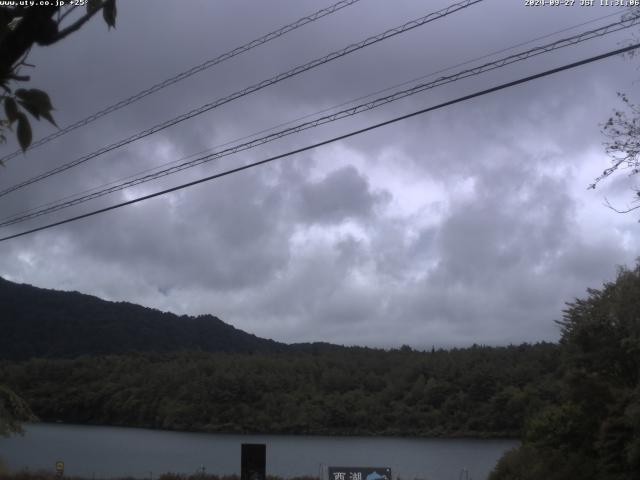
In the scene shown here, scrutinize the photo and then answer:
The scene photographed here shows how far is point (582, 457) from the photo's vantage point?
2344 centimetres

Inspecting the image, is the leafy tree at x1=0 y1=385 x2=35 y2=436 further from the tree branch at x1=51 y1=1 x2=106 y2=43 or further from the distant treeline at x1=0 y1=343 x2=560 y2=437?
the distant treeline at x1=0 y1=343 x2=560 y2=437

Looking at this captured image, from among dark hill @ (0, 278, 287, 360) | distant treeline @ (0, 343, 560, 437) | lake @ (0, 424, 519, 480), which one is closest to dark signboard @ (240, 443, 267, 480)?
lake @ (0, 424, 519, 480)

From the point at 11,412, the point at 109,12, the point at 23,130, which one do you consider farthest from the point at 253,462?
the point at 109,12

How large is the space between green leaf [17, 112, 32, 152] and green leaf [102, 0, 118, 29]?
0.60 meters

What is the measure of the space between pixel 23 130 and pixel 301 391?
82.0 meters

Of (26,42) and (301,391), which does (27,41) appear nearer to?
(26,42)

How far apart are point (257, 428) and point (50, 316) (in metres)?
28.6

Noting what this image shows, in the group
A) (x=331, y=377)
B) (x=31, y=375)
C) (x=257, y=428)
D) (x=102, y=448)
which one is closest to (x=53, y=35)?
(x=102, y=448)

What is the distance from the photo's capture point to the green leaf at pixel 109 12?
Result: 11.8ft

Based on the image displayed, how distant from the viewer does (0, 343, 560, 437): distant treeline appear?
69.1m

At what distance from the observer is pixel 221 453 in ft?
196

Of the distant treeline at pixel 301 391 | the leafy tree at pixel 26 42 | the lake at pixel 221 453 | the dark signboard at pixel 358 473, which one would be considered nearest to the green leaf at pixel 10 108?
the leafy tree at pixel 26 42

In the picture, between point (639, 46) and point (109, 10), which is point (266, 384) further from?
point (109, 10)

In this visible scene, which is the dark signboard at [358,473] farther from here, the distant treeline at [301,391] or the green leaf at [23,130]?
the distant treeline at [301,391]
